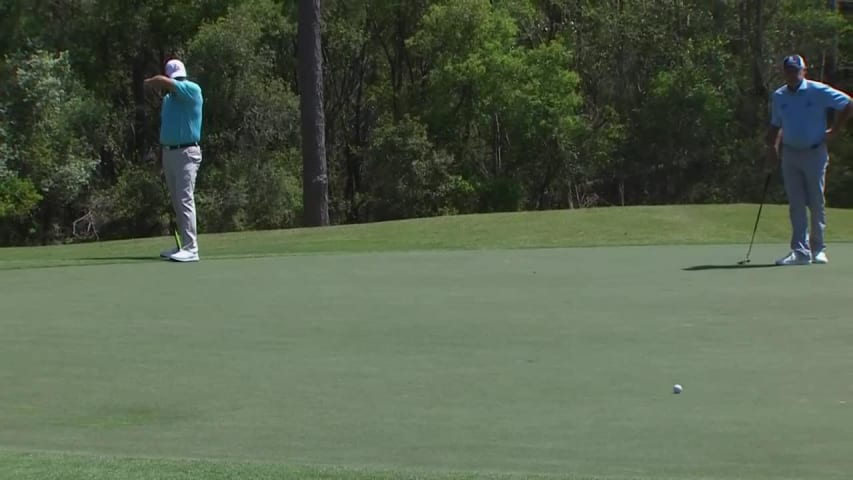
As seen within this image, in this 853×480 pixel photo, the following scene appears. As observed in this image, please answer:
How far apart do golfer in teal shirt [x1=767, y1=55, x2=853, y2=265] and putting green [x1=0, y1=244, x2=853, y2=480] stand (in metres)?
1.97

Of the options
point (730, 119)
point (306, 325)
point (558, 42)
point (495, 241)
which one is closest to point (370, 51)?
point (558, 42)

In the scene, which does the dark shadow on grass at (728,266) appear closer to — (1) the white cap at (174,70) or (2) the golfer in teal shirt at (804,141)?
(2) the golfer in teal shirt at (804,141)

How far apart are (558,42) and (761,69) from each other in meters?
6.31

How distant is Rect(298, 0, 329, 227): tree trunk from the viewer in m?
30.9

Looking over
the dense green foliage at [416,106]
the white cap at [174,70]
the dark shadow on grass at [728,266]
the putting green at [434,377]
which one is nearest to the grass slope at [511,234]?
the white cap at [174,70]

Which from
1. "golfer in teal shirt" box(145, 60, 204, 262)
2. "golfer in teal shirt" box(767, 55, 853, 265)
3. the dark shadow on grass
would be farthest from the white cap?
"golfer in teal shirt" box(767, 55, 853, 265)

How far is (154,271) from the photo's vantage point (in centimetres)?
1184

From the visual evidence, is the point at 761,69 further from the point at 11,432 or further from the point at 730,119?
the point at 11,432

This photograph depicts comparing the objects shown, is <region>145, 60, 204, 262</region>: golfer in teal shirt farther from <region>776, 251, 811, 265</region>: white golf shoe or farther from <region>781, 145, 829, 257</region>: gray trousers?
<region>781, 145, 829, 257</region>: gray trousers

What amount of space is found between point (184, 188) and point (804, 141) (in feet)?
21.0

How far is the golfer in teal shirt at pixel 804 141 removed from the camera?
11.9 meters

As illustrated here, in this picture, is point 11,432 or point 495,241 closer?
point 11,432

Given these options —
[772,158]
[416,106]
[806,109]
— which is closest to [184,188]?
[772,158]

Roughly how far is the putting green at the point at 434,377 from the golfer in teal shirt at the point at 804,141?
197 cm
